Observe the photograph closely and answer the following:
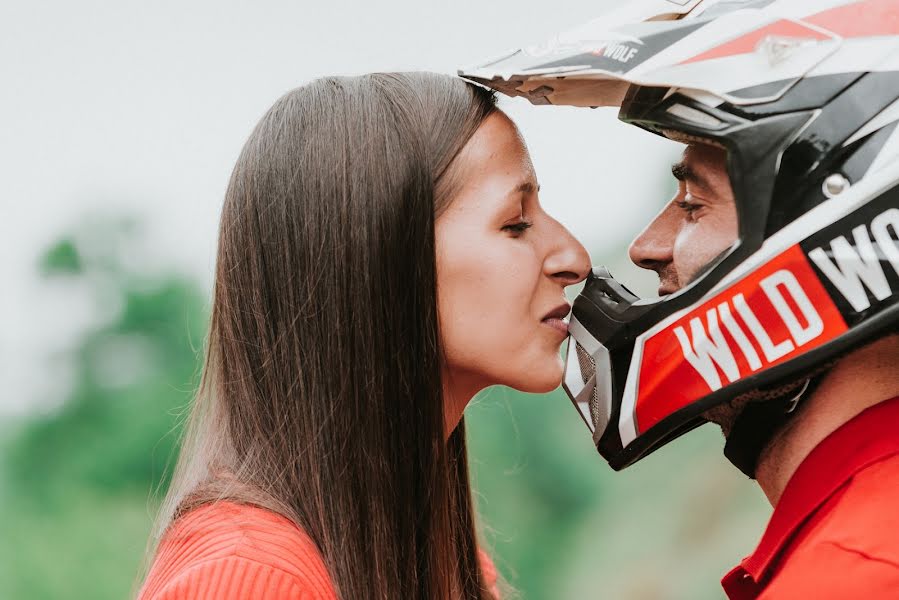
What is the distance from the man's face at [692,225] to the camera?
281 centimetres

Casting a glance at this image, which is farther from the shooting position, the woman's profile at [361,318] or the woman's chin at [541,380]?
the woman's chin at [541,380]

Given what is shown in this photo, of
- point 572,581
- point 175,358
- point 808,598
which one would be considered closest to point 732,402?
point 808,598

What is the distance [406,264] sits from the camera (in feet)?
9.66

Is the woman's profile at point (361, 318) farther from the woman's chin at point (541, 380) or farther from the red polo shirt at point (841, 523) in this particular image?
the red polo shirt at point (841, 523)

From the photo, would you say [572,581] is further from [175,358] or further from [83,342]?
[83,342]

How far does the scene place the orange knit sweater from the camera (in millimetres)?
2348

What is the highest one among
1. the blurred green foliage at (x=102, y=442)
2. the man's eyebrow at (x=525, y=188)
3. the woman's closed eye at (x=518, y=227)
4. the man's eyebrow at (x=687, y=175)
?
the man's eyebrow at (x=687, y=175)

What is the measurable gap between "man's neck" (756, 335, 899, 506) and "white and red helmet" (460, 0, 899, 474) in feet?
0.27

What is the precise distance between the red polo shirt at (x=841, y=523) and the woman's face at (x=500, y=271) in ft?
3.04

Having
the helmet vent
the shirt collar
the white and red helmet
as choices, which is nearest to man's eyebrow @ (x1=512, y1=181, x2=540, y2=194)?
the white and red helmet

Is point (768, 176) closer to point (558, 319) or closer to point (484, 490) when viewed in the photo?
point (558, 319)

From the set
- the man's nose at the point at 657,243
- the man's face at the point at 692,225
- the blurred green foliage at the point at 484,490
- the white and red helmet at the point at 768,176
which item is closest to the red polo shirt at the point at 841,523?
the white and red helmet at the point at 768,176

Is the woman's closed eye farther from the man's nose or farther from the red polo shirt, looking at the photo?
the red polo shirt

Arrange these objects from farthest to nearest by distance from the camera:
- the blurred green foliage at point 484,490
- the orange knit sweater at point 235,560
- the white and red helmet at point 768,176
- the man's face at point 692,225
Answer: the blurred green foliage at point 484,490 → the man's face at point 692,225 → the white and red helmet at point 768,176 → the orange knit sweater at point 235,560
